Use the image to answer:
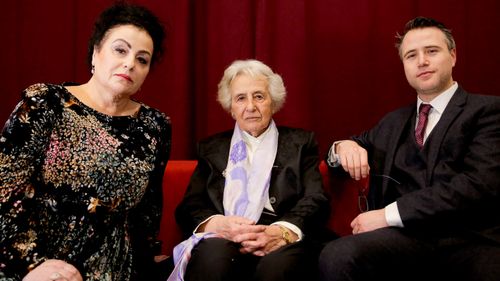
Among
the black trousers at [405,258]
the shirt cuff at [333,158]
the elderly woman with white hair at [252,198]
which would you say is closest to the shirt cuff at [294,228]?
the elderly woman with white hair at [252,198]

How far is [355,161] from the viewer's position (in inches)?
69.1

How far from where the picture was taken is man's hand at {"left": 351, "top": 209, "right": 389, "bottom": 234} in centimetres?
160

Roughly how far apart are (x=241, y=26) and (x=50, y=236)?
1497 mm

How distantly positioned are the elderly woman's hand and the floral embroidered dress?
0.29 meters

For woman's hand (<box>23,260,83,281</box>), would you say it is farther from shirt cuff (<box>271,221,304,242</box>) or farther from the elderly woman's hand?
shirt cuff (<box>271,221,304,242</box>)

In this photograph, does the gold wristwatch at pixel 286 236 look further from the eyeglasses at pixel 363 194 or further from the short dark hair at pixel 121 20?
the short dark hair at pixel 121 20

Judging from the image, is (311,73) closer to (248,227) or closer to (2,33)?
(248,227)

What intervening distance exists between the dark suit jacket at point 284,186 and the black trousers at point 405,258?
25 cm

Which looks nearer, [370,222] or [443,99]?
[370,222]

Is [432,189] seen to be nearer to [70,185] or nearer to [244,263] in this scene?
[244,263]

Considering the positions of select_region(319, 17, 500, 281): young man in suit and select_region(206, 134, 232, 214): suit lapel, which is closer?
select_region(319, 17, 500, 281): young man in suit

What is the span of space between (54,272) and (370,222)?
1.06 metres

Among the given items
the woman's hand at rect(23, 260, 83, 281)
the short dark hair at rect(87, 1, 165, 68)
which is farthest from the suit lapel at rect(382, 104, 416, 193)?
the woman's hand at rect(23, 260, 83, 281)

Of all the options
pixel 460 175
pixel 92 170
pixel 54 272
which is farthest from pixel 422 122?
pixel 54 272
